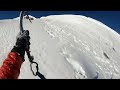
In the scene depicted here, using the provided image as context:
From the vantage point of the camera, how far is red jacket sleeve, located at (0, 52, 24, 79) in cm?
120

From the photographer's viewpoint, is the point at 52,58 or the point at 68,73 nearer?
the point at 68,73

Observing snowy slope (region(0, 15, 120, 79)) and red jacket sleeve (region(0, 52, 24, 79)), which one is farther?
snowy slope (region(0, 15, 120, 79))

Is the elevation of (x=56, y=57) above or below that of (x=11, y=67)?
below

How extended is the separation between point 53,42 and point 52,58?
3.44 metres

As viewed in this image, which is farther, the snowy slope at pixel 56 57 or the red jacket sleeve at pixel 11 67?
the snowy slope at pixel 56 57

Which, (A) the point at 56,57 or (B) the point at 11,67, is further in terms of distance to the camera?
(A) the point at 56,57

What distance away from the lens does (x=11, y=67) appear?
1.29 meters

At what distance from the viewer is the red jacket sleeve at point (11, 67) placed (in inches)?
47.2

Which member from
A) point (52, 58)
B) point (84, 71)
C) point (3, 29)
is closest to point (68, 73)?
point (84, 71)
